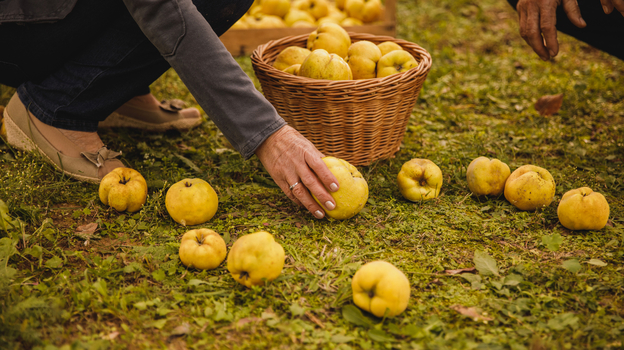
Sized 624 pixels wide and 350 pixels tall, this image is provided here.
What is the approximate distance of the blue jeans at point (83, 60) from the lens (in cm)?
221

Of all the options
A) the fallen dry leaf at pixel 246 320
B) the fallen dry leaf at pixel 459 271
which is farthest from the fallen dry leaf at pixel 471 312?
the fallen dry leaf at pixel 246 320

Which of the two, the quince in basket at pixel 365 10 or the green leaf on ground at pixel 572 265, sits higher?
the quince in basket at pixel 365 10

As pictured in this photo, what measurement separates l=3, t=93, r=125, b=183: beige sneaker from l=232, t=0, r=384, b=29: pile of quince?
251cm

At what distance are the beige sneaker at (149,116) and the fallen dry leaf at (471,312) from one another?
7.46ft

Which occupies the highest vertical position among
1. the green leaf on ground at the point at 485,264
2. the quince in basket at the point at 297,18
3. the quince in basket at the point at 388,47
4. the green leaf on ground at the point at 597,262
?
the quince in basket at the point at 388,47

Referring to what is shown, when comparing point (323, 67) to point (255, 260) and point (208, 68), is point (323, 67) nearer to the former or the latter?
point (208, 68)

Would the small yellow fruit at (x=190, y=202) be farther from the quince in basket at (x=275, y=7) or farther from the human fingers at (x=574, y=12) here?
the quince in basket at (x=275, y=7)

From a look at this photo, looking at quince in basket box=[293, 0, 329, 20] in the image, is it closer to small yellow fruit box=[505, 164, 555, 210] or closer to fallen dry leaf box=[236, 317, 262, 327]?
small yellow fruit box=[505, 164, 555, 210]

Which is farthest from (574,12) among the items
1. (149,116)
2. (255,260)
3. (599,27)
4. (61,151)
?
(61,151)

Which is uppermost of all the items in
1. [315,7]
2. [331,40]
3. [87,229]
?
[331,40]

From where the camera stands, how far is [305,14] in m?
4.72

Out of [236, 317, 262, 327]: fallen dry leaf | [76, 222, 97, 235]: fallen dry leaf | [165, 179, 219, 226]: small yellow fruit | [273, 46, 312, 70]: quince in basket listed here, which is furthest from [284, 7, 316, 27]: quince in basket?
[236, 317, 262, 327]: fallen dry leaf

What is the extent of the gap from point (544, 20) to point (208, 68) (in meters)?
2.00

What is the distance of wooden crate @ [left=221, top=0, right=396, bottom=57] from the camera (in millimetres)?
4445
